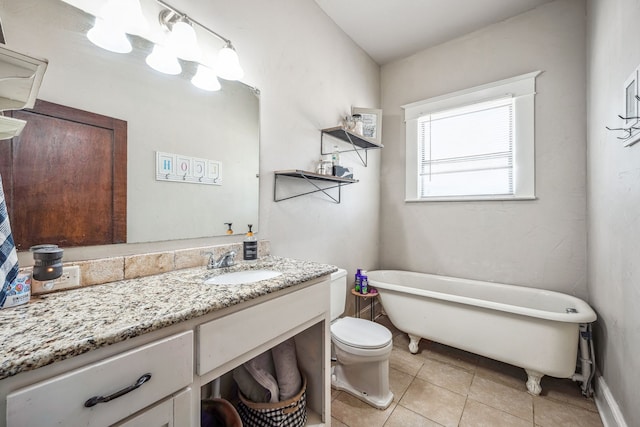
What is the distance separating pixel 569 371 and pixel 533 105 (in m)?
1.93

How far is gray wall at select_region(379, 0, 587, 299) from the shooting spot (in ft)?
6.46

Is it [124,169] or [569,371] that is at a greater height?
[124,169]

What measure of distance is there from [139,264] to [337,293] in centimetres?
123

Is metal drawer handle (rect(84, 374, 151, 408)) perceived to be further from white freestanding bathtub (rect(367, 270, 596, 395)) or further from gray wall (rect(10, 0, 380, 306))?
white freestanding bathtub (rect(367, 270, 596, 395))

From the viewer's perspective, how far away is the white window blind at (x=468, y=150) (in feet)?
7.35

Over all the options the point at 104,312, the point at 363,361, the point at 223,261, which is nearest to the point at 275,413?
the point at 363,361

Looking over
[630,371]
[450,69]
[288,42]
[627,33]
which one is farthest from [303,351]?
[450,69]

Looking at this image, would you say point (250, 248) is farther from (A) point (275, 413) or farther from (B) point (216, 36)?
(B) point (216, 36)

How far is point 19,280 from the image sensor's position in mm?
757

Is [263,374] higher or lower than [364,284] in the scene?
lower

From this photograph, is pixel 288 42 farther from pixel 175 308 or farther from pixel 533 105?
pixel 533 105

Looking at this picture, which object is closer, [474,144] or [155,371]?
[155,371]

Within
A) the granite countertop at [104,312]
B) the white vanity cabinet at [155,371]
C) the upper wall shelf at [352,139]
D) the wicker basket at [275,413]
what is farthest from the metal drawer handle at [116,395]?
the upper wall shelf at [352,139]

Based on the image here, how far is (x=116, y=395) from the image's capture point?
58 cm
